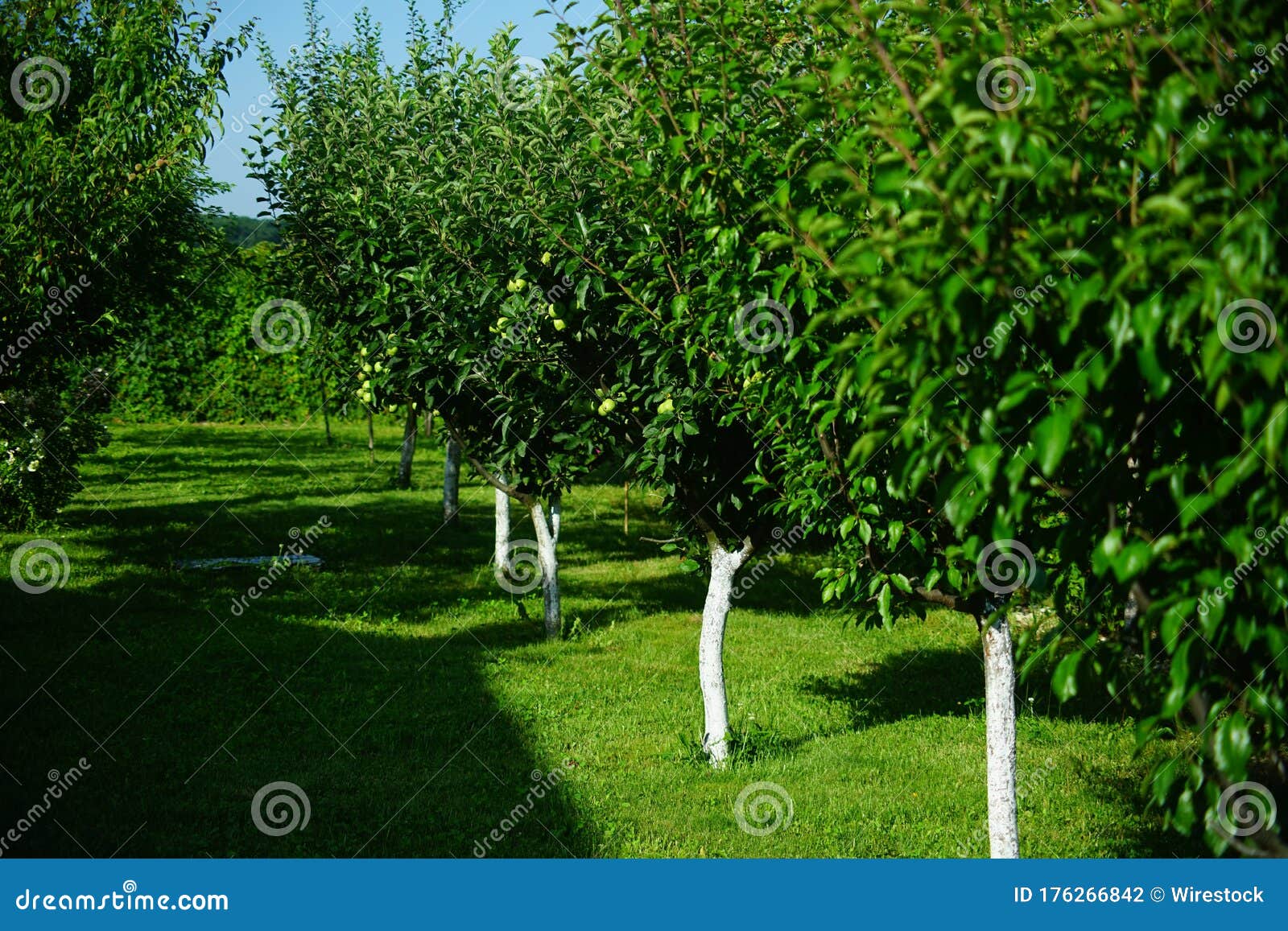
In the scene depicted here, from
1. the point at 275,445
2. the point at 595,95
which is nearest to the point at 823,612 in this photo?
the point at 595,95

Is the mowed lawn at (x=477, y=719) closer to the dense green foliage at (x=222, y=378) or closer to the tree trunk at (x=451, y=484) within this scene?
the tree trunk at (x=451, y=484)

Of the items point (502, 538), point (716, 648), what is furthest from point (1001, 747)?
point (502, 538)

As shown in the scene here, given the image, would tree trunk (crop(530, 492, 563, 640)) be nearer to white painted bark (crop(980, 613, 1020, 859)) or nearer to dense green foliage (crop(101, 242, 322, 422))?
white painted bark (crop(980, 613, 1020, 859))

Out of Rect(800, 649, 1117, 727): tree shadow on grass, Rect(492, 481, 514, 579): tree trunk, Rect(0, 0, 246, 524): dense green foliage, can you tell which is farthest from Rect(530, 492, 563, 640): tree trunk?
Rect(0, 0, 246, 524): dense green foliage

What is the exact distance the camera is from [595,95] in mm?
6582

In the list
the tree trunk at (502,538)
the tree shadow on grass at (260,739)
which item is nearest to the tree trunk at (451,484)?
the tree trunk at (502,538)

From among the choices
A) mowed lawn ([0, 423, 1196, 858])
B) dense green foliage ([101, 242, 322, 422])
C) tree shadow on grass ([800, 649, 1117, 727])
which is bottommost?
tree shadow on grass ([800, 649, 1117, 727])

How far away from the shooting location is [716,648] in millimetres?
A: 6977

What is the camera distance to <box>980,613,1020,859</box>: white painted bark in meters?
4.92

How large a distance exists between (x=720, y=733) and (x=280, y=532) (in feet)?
29.9

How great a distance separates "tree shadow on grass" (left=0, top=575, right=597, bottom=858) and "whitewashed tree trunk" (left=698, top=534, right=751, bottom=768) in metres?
1.07

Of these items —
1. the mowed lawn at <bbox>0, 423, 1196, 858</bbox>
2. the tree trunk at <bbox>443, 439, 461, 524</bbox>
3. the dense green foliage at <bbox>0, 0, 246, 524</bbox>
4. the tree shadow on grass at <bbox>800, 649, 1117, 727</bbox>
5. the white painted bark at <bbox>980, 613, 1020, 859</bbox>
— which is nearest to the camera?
the white painted bark at <bbox>980, 613, 1020, 859</bbox>

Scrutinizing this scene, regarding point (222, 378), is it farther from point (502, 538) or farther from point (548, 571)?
point (548, 571)

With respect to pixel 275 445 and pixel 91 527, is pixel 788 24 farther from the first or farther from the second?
pixel 275 445
